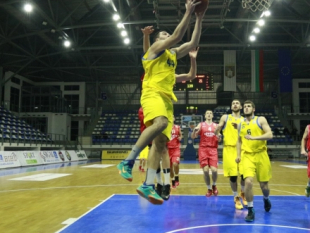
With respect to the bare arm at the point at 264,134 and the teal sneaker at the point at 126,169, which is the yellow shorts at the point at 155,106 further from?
the bare arm at the point at 264,134

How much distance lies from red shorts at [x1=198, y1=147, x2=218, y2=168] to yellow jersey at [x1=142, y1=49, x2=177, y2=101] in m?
4.23

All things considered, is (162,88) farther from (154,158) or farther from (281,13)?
(281,13)

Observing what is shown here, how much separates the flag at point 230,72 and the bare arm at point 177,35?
23.1 m

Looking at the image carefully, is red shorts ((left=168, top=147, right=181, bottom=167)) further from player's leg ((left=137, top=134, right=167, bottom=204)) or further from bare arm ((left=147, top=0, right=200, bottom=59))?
bare arm ((left=147, top=0, right=200, bottom=59))

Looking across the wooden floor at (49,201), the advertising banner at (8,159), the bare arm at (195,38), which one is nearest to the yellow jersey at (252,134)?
the bare arm at (195,38)

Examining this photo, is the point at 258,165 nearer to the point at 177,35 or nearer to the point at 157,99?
the point at 157,99

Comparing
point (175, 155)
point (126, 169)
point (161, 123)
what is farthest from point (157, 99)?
point (175, 155)

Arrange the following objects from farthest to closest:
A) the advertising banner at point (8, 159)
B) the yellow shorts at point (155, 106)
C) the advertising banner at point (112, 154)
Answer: the advertising banner at point (112, 154) < the advertising banner at point (8, 159) < the yellow shorts at point (155, 106)

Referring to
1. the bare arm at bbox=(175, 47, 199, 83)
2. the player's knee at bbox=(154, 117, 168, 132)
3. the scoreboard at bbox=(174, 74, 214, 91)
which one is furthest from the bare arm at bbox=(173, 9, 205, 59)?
the scoreboard at bbox=(174, 74, 214, 91)

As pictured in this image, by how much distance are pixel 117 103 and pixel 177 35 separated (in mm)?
33108

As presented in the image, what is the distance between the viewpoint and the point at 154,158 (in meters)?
3.82

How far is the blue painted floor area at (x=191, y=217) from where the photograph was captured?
4457 mm

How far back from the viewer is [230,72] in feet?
86.4

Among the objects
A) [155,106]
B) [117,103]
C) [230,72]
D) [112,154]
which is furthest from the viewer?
[117,103]
